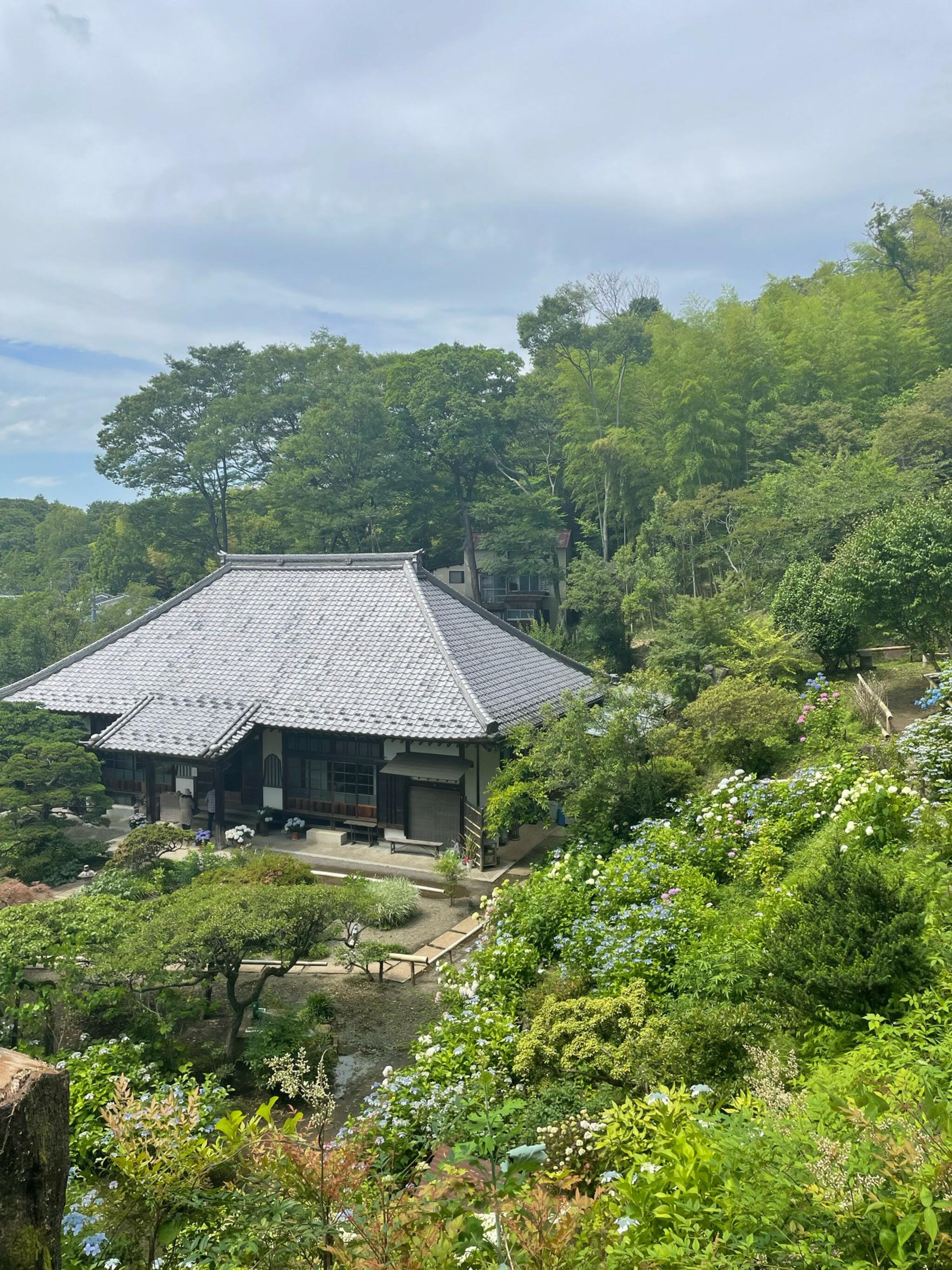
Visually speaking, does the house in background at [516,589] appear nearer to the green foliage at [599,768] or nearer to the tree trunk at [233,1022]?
the green foliage at [599,768]

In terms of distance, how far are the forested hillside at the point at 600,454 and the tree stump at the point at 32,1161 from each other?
15.2 meters

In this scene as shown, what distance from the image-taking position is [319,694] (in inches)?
686

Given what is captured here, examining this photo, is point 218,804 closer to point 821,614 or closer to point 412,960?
point 412,960

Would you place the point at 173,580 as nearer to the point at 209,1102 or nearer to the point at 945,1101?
the point at 209,1102

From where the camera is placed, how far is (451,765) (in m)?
16.0

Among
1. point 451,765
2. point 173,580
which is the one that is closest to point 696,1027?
point 451,765

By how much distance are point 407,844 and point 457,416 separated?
21.8 meters

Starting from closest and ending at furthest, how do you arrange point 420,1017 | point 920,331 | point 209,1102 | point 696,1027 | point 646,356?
point 696,1027 < point 209,1102 < point 420,1017 < point 920,331 < point 646,356

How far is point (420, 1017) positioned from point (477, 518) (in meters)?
25.4

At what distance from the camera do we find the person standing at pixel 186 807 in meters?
17.8

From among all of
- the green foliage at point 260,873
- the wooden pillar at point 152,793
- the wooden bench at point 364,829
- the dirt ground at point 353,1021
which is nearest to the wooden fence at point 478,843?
the wooden bench at point 364,829

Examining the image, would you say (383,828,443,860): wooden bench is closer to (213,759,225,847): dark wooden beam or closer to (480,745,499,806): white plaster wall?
(480,745,499,806): white plaster wall

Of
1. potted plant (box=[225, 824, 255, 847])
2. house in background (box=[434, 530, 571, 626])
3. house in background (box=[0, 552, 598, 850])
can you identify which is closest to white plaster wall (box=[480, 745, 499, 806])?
house in background (box=[0, 552, 598, 850])

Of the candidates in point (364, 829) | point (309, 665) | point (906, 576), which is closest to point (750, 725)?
point (906, 576)
